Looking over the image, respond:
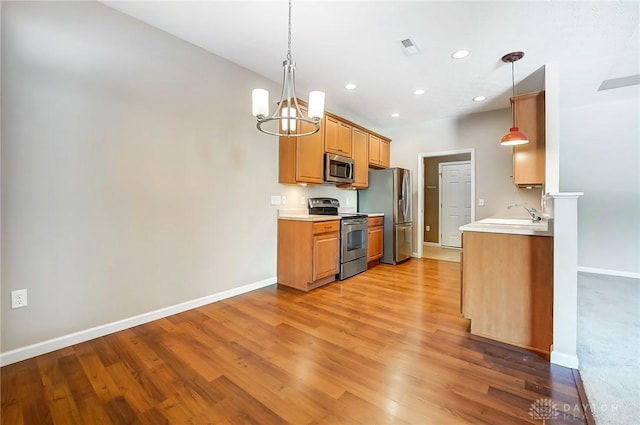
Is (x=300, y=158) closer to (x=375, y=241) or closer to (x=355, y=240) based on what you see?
(x=355, y=240)

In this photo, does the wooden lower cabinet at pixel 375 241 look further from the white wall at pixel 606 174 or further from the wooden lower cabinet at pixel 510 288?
the white wall at pixel 606 174

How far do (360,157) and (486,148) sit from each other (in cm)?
212

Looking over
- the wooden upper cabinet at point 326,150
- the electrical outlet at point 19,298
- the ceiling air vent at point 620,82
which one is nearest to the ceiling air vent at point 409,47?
the wooden upper cabinet at point 326,150

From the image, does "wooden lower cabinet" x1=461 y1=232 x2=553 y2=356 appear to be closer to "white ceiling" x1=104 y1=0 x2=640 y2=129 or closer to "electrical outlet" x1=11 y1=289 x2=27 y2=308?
"white ceiling" x1=104 y1=0 x2=640 y2=129

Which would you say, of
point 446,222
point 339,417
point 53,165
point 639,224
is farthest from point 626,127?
point 53,165

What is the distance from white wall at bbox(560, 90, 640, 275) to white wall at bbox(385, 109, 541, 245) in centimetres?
93

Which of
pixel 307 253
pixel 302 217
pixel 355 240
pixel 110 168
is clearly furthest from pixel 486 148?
pixel 110 168

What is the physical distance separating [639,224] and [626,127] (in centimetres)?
145

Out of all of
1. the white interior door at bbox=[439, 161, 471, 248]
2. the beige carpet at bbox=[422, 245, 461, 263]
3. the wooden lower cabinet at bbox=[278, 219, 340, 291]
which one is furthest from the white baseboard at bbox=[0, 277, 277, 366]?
the white interior door at bbox=[439, 161, 471, 248]

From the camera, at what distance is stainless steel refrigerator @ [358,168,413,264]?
4.78m

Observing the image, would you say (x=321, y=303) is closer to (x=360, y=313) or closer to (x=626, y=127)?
(x=360, y=313)

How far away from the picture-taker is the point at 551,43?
255 cm

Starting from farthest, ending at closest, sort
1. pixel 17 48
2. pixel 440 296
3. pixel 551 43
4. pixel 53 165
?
pixel 440 296 → pixel 551 43 → pixel 53 165 → pixel 17 48

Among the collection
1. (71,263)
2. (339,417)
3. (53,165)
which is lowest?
(339,417)
